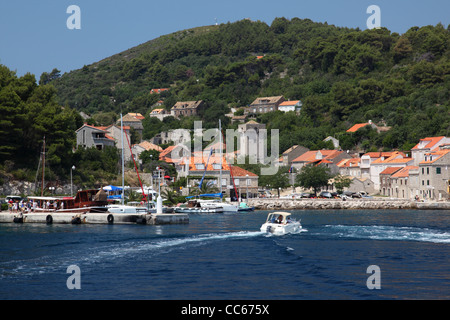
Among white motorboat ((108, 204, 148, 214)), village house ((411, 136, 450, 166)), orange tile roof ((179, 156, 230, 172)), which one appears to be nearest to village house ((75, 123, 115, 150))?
orange tile roof ((179, 156, 230, 172))

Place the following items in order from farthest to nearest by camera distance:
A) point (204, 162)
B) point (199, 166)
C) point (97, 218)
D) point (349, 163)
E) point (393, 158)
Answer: point (349, 163) < point (393, 158) < point (199, 166) < point (204, 162) < point (97, 218)

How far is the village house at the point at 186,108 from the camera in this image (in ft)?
506

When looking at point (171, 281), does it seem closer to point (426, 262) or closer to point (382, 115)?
point (426, 262)

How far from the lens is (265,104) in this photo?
14950cm

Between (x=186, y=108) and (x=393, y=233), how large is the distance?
119717 mm

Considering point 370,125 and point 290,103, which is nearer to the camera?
point 370,125

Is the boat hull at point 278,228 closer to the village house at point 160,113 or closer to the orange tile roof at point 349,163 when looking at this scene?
the orange tile roof at point 349,163

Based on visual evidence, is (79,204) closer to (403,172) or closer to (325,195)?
(325,195)

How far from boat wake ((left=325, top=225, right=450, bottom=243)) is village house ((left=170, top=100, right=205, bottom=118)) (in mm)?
111519

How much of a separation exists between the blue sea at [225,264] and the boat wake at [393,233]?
0.07 metres

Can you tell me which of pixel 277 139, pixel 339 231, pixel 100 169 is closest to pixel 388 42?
pixel 277 139

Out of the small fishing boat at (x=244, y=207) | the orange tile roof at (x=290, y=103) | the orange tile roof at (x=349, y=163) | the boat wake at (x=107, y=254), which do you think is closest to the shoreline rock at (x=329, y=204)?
Result: the small fishing boat at (x=244, y=207)

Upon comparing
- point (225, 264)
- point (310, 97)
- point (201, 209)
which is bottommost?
point (225, 264)

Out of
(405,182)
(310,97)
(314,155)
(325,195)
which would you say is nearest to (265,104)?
(310,97)
